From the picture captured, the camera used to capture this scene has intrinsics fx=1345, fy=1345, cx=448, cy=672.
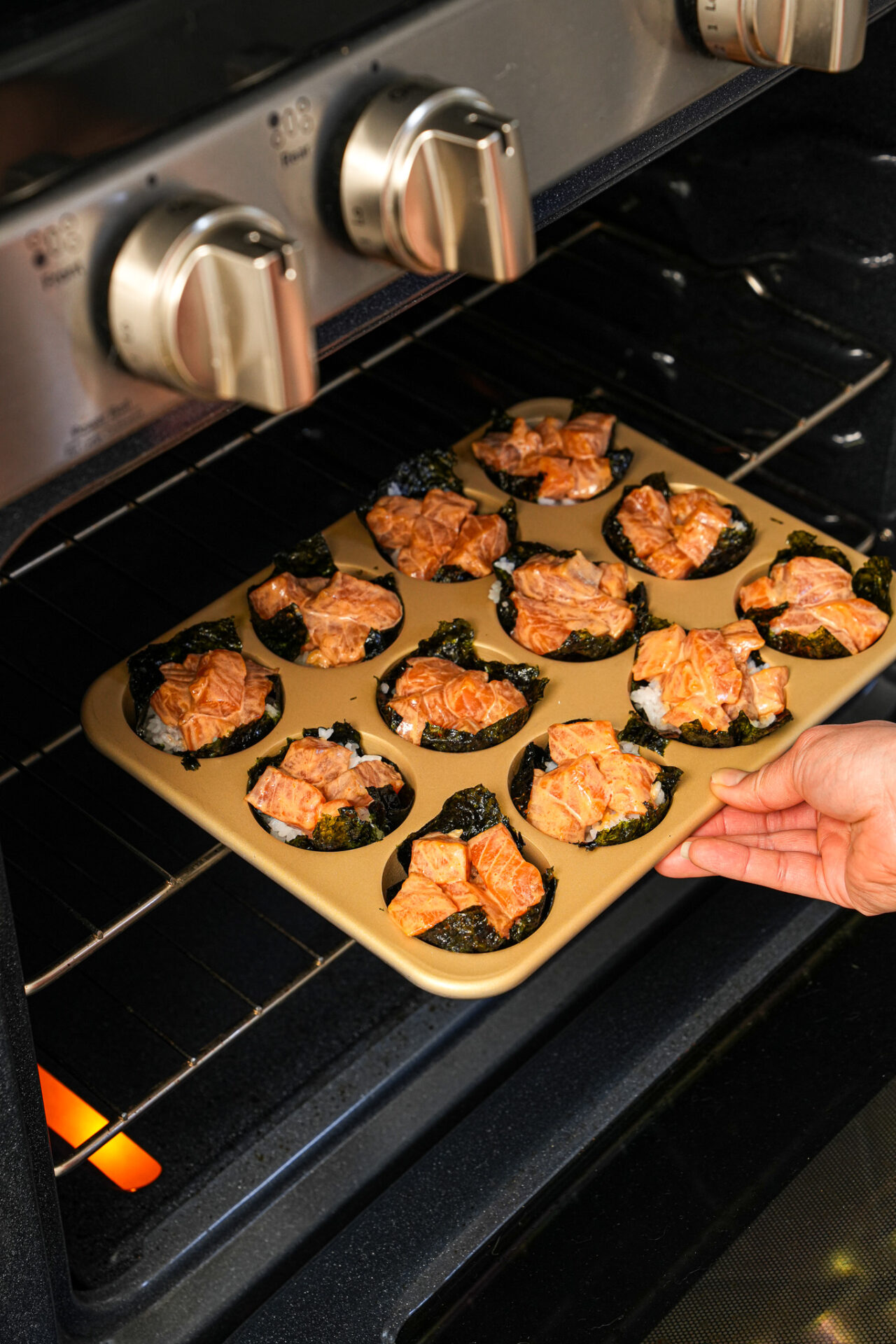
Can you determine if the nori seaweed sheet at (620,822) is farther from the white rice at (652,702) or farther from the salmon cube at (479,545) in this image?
the salmon cube at (479,545)

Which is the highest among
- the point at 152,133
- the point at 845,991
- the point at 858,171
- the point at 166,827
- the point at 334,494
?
the point at 152,133

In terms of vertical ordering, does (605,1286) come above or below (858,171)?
below

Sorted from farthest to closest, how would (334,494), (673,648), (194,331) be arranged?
1. (334,494)
2. (673,648)
3. (194,331)

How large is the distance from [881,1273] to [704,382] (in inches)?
47.4

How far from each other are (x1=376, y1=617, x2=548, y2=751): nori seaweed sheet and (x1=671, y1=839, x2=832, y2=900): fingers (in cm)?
26

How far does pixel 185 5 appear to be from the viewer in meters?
0.79

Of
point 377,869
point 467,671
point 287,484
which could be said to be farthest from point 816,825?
point 287,484

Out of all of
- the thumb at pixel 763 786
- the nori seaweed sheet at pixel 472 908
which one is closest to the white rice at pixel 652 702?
the thumb at pixel 763 786

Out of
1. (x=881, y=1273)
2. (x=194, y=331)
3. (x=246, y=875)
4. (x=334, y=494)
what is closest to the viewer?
(x=194, y=331)

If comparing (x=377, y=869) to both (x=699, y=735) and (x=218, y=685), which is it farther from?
(x=699, y=735)

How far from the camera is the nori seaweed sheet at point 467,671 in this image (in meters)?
1.40

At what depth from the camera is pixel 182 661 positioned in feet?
4.86

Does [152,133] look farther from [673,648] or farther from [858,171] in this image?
[858,171]

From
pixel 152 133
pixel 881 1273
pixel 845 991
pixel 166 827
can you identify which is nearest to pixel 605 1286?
pixel 881 1273
